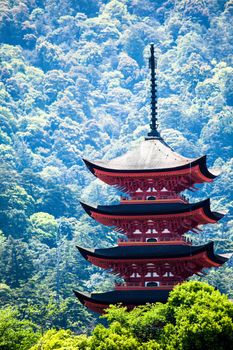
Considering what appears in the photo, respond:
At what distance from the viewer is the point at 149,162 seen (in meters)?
67.8

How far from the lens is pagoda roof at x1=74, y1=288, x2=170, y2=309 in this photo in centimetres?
6481

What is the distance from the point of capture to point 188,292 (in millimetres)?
60875

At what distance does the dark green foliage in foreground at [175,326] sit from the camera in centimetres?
5859

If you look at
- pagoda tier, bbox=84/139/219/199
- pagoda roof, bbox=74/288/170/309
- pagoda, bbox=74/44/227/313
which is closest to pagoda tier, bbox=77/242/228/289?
pagoda, bbox=74/44/227/313

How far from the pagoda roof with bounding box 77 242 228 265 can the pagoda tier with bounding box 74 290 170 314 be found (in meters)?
1.48

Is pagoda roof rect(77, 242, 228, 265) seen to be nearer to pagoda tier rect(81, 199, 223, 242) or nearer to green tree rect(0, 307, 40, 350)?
pagoda tier rect(81, 199, 223, 242)

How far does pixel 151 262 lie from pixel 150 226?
1984 mm

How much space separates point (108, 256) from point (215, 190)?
119861mm

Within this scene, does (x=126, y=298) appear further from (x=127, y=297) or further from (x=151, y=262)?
(x=151, y=262)

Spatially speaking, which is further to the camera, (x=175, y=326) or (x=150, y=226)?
(x=150, y=226)

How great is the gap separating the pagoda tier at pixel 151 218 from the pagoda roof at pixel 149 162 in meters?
1.64

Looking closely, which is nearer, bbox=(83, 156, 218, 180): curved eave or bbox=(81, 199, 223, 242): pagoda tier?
bbox=(83, 156, 218, 180): curved eave

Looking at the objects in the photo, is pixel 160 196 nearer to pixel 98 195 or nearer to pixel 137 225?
pixel 137 225

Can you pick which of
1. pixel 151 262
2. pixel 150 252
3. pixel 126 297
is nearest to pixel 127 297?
pixel 126 297
